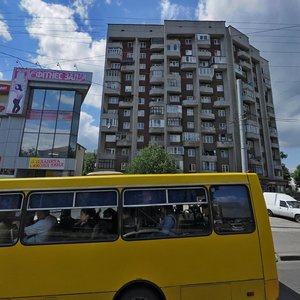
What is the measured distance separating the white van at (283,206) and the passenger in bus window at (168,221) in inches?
794

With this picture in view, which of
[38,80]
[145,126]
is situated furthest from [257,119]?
[38,80]

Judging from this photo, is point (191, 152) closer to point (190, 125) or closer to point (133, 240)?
point (190, 125)

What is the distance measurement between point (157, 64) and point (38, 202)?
47500 mm

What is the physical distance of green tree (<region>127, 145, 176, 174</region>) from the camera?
114 ft

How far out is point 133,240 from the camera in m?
4.16

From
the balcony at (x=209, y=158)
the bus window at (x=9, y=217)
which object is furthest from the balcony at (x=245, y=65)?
the bus window at (x=9, y=217)

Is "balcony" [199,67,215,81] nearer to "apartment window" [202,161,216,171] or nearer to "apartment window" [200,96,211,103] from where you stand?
"apartment window" [200,96,211,103]

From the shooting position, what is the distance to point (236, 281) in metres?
4.24

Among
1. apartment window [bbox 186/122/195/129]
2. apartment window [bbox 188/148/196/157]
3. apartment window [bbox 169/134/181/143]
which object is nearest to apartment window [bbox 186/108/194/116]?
apartment window [bbox 186/122/195/129]

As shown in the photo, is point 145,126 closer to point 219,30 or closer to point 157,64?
point 157,64

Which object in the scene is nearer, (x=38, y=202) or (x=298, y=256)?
(x=38, y=202)

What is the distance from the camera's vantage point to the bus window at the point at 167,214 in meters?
4.27

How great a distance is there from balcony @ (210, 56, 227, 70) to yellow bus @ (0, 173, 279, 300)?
4677cm

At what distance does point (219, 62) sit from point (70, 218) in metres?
48.8
